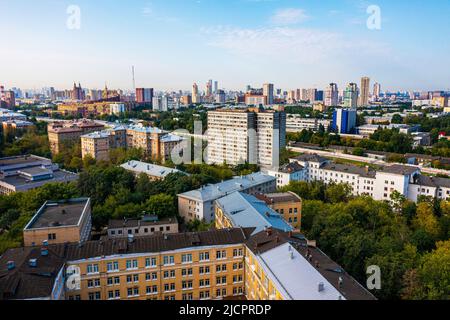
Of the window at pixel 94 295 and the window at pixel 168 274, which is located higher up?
the window at pixel 168 274

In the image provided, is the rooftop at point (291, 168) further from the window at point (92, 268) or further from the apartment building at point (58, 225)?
the window at point (92, 268)

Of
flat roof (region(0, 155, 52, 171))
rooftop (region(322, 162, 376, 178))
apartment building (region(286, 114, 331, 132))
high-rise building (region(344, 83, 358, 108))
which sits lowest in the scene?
rooftop (region(322, 162, 376, 178))

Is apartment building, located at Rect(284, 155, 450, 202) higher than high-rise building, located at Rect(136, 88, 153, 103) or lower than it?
lower

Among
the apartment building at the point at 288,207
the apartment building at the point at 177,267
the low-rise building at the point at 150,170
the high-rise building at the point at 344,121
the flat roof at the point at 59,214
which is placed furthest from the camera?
the high-rise building at the point at 344,121

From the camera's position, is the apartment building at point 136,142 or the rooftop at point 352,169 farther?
the apartment building at point 136,142

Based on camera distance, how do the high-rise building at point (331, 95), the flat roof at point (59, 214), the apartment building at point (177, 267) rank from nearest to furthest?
the apartment building at point (177, 267), the flat roof at point (59, 214), the high-rise building at point (331, 95)

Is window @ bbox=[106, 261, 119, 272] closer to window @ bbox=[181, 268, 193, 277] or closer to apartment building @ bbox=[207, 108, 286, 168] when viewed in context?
window @ bbox=[181, 268, 193, 277]

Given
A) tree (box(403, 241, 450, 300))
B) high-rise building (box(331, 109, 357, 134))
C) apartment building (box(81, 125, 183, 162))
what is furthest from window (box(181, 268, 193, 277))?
high-rise building (box(331, 109, 357, 134))

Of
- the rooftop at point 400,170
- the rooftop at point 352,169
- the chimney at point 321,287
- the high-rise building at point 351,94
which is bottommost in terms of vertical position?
the rooftop at point 352,169

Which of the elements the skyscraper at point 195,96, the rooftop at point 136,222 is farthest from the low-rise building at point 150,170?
the skyscraper at point 195,96
